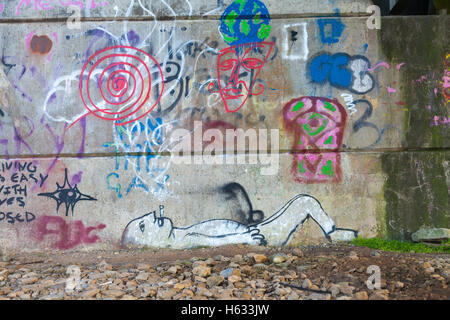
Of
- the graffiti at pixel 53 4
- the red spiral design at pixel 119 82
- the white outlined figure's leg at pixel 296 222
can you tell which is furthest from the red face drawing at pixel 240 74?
the graffiti at pixel 53 4

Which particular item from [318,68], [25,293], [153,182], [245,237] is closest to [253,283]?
[245,237]

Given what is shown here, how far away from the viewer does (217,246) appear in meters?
4.53

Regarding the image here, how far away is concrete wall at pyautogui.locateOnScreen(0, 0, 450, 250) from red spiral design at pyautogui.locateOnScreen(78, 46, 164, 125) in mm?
A: 17

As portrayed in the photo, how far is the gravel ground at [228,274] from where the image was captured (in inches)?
129

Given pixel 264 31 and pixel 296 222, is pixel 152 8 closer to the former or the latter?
pixel 264 31

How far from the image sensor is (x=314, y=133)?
4.57 metres

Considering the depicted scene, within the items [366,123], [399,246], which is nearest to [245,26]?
[366,123]

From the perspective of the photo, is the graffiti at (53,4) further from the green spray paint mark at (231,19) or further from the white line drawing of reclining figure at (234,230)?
the white line drawing of reclining figure at (234,230)

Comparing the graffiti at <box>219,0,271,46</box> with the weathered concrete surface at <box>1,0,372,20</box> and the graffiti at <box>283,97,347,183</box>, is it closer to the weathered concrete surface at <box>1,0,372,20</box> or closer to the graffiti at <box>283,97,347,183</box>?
the weathered concrete surface at <box>1,0,372,20</box>

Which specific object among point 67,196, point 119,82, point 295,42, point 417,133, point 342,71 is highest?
point 295,42

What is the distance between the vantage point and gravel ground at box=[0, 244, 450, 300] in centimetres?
327

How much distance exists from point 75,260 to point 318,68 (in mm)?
3599

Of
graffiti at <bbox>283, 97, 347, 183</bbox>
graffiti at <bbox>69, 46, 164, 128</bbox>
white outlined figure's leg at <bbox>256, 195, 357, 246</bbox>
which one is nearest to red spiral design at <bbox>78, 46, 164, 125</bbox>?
graffiti at <bbox>69, 46, 164, 128</bbox>

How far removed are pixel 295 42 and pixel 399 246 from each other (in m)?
2.67
